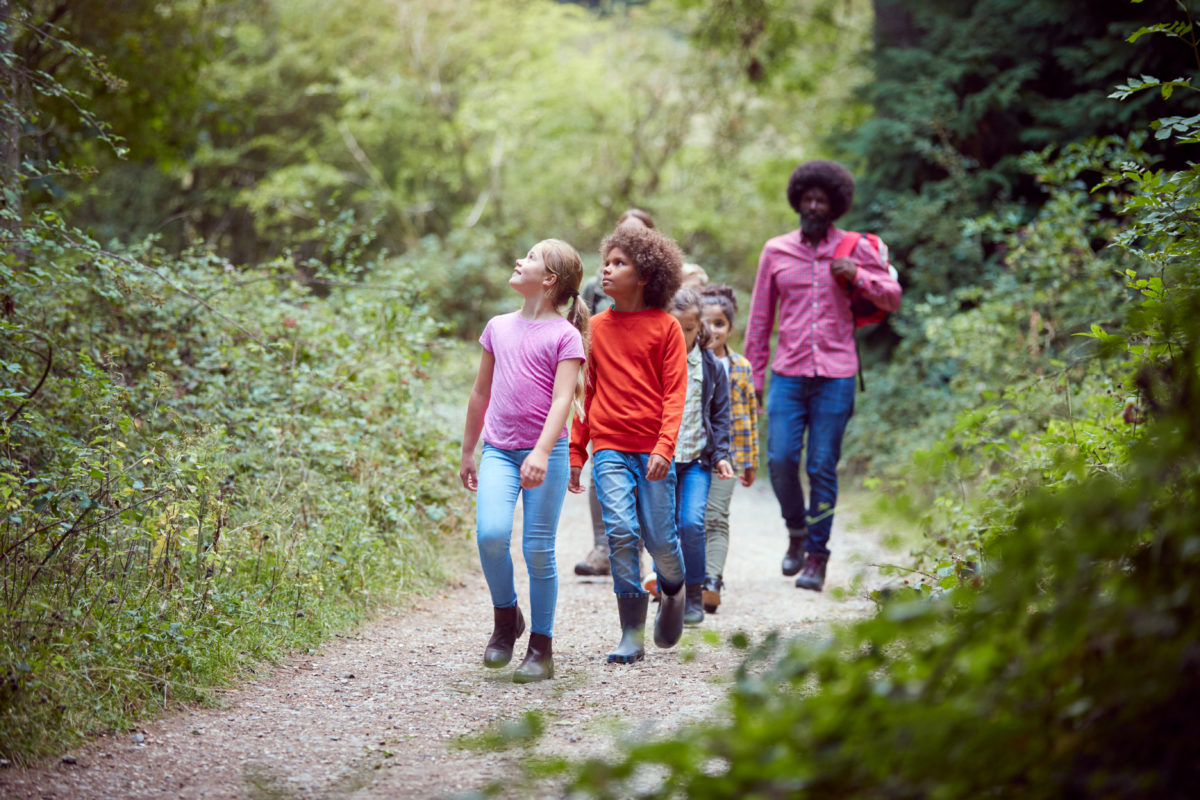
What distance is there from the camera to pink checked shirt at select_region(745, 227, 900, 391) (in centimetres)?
570

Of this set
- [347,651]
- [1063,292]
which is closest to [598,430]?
[347,651]

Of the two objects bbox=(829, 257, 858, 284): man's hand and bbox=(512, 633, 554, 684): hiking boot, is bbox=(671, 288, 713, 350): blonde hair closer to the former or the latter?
bbox=(829, 257, 858, 284): man's hand

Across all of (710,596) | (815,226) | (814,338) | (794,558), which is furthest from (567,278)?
(794,558)

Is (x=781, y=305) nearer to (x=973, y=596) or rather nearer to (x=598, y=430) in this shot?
(x=598, y=430)

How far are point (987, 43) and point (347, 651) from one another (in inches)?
336

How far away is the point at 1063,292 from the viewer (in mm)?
7965

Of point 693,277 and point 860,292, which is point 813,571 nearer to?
point 860,292

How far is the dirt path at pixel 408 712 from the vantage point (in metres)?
2.79

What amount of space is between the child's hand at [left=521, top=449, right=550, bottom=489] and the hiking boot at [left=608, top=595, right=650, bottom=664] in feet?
→ 2.52

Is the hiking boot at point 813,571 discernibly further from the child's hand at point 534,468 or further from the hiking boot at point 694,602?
the child's hand at point 534,468

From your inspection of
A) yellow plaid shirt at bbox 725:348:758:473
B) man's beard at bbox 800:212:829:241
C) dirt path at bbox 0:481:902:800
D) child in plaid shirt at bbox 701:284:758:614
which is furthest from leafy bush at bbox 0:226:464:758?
man's beard at bbox 800:212:829:241

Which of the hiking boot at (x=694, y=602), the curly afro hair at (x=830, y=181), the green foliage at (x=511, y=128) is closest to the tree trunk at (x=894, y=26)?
the green foliage at (x=511, y=128)

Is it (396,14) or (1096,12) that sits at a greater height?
(396,14)

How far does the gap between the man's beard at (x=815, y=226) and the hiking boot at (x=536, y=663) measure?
309 centimetres
